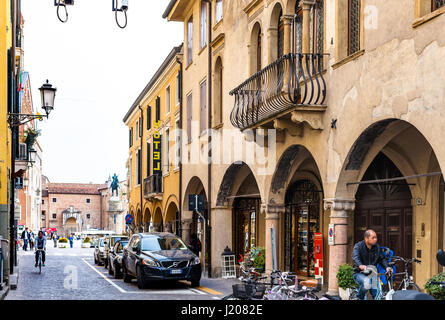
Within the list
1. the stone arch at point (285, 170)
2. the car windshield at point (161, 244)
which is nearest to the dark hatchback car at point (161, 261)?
the car windshield at point (161, 244)

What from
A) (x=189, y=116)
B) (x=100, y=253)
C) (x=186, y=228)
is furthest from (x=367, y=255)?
(x=100, y=253)

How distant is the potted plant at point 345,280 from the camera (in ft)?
41.3

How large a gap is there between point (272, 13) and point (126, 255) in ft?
29.5

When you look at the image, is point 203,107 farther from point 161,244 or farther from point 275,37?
point 275,37

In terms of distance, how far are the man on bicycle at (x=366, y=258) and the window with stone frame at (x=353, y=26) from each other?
15.1 feet

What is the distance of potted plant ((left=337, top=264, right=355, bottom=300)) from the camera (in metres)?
12.6

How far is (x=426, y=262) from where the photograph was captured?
46.0ft

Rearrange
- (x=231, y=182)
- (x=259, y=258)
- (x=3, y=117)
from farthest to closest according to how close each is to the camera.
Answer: (x=231, y=182) → (x=259, y=258) → (x=3, y=117)

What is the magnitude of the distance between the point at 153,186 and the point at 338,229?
2192 cm

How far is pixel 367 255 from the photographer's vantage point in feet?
31.9

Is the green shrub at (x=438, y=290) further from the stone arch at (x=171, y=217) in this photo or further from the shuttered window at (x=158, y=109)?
the shuttered window at (x=158, y=109)

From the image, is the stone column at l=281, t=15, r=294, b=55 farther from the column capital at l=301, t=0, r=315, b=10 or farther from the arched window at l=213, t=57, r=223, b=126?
the arched window at l=213, t=57, r=223, b=126
